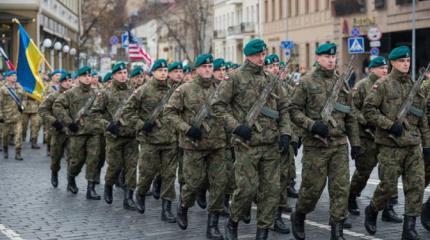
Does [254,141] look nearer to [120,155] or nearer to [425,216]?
[425,216]

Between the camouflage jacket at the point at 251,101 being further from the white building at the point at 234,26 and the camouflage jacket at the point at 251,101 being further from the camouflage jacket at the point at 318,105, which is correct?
the white building at the point at 234,26

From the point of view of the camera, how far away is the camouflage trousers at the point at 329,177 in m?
8.57

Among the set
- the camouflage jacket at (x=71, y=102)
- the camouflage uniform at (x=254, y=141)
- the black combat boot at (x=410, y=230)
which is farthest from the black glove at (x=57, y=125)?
the black combat boot at (x=410, y=230)

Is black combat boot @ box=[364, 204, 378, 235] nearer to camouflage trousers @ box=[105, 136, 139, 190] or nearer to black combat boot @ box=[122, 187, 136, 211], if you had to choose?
black combat boot @ box=[122, 187, 136, 211]

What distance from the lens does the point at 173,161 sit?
10695 millimetres

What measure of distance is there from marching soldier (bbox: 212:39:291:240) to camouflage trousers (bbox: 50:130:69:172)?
576cm

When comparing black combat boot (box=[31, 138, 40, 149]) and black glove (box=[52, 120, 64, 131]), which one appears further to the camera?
black combat boot (box=[31, 138, 40, 149])

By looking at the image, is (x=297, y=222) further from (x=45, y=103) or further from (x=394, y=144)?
(x=45, y=103)

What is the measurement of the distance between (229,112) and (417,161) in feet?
6.63

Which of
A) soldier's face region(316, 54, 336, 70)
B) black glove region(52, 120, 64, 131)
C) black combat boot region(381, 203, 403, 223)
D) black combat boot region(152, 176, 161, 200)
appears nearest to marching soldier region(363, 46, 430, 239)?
soldier's face region(316, 54, 336, 70)

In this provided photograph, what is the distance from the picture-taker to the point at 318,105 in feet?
29.0

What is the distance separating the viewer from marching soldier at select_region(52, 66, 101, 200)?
493 inches

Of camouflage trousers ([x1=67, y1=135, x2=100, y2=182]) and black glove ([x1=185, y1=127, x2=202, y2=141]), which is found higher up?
black glove ([x1=185, y1=127, x2=202, y2=141])

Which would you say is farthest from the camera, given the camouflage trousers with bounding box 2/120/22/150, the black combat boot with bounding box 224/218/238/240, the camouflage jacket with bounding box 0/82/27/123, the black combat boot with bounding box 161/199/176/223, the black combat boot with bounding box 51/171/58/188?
the camouflage jacket with bounding box 0/82/27/123
